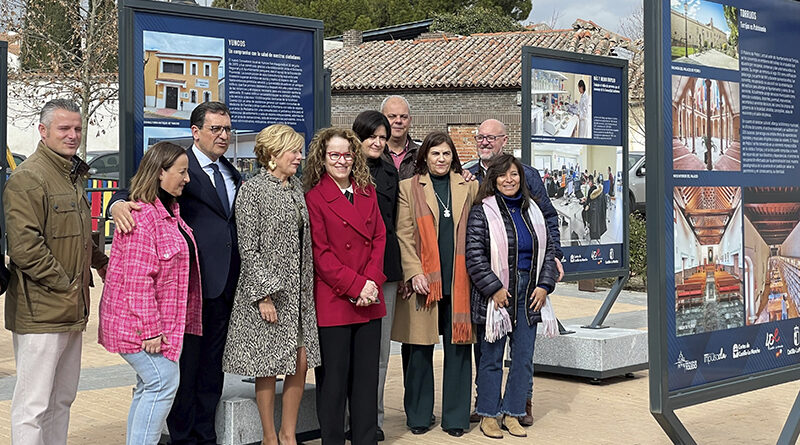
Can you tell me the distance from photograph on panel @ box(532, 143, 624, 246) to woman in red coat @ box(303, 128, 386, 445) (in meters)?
3.27

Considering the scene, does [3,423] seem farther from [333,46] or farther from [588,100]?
[333,46]

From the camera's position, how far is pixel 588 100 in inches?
383

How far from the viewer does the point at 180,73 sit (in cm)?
651

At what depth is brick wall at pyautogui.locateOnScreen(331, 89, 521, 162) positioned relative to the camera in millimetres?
36938

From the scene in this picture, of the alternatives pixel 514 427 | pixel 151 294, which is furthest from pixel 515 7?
pixel 151 294

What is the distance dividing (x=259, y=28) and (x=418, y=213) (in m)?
1.59

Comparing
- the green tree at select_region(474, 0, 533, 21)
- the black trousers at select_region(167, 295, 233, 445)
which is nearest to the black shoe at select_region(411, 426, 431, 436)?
the black trousers at select_region(167, 295, 233, 445)

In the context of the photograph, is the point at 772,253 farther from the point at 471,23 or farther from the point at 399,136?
the point at 471,23

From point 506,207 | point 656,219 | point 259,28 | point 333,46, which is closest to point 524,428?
point 506,207

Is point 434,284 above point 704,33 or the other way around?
the other way around

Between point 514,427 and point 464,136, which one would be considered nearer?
point 514,427

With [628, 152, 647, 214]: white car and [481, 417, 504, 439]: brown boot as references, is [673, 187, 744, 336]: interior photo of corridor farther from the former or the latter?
[628, 152, 647, 214]: white car

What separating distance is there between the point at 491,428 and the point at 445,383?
0.42 metres

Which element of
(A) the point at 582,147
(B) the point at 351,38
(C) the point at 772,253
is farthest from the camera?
(B) the point at 351,38
